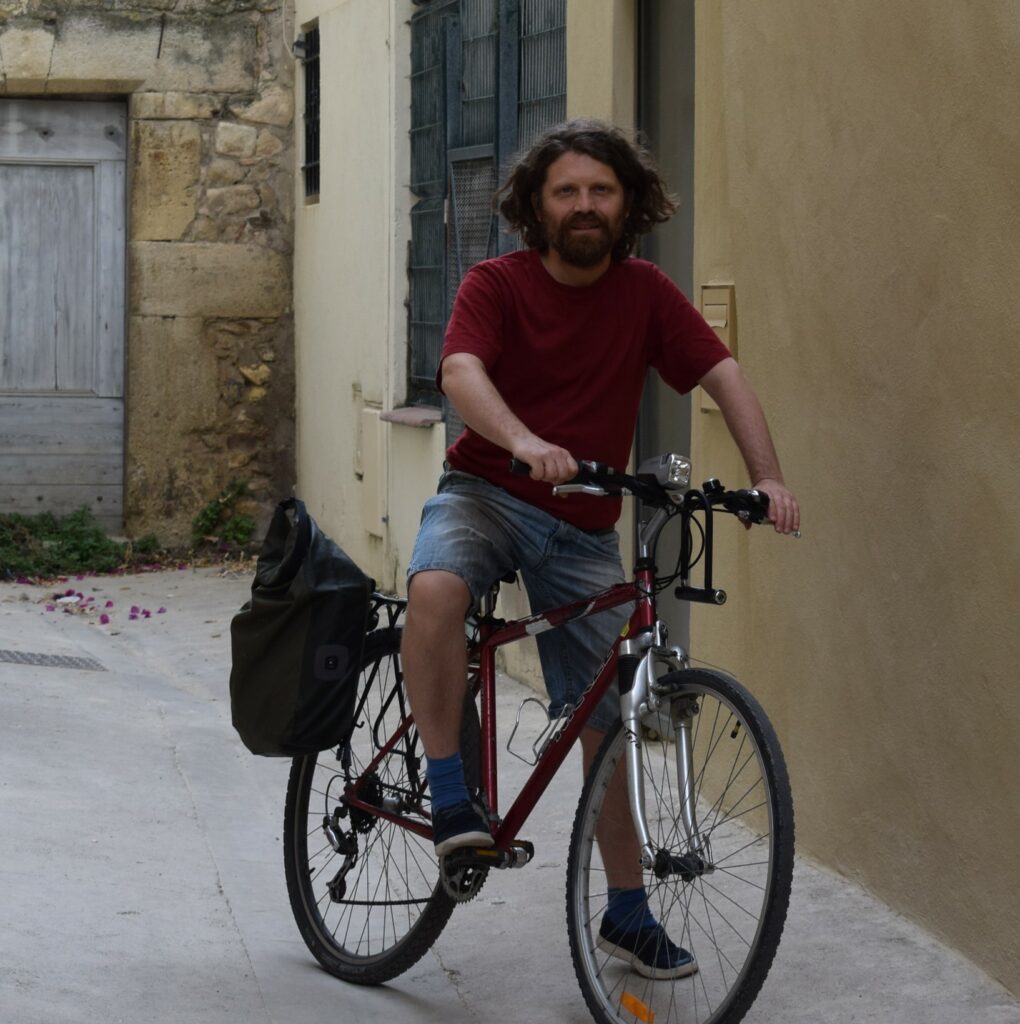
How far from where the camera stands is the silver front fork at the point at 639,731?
3291 mm

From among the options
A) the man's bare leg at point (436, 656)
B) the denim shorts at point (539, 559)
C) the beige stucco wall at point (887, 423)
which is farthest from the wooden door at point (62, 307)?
the man's bare leg at point (436, 656)

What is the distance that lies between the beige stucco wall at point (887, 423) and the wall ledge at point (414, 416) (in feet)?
11.2

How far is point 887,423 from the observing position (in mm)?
4184

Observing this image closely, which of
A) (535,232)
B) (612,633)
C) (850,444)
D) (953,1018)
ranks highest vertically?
(535,232)

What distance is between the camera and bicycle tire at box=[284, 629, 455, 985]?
13.3 feet

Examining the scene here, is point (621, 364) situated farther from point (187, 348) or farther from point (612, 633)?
point (187, 348)

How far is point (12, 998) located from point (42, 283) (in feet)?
26.9

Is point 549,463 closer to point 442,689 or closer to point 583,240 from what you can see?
point 583,240

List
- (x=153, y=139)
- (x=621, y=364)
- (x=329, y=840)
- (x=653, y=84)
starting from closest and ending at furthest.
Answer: (x=621, y=364) < (x=329, y=840) < (x=653, y=84) < (x=153, y=139)

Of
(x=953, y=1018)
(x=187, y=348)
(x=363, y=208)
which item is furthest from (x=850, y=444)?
(x=187, y=348)

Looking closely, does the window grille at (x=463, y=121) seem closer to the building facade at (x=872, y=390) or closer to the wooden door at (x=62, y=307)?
the building facade at (x=872, y=390)

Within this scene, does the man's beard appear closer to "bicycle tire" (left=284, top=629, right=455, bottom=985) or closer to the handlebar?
the handlebar

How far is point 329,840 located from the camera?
4266 millimetres

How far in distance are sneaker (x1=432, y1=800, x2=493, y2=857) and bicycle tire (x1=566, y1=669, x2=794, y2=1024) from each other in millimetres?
188
